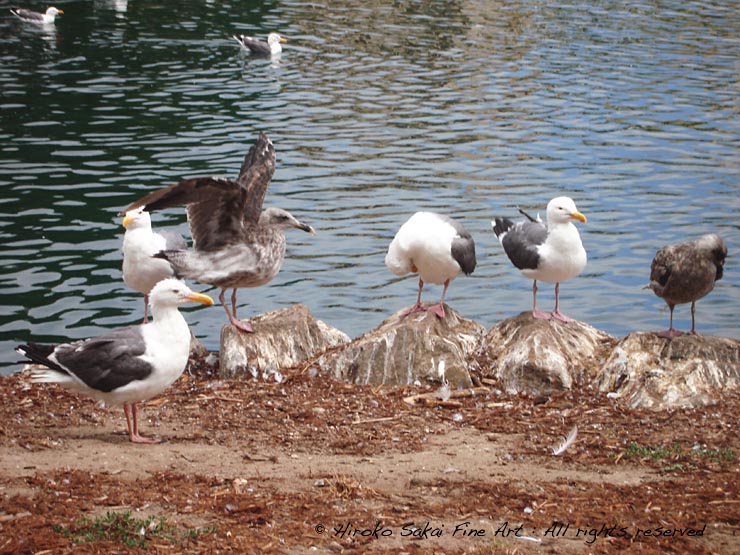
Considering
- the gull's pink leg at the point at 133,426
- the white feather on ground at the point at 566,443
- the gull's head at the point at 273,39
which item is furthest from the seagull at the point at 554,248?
the gull's head at the point at 273,39

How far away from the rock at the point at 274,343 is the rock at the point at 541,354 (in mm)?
1773

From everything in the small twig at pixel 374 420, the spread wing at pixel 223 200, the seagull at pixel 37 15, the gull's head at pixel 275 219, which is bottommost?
the small twig at pixel 374 420

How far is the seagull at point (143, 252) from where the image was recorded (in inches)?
437

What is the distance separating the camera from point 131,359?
8086 millimetres

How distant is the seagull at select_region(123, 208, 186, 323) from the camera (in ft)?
36.4

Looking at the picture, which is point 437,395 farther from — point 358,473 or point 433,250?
point 358,473

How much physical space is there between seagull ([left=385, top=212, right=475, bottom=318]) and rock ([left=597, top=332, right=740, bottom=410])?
1.78m

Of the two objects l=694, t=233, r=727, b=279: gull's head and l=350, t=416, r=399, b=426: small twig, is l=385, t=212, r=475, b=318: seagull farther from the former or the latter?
l=694, t=233, r=727, b=279: gull's head

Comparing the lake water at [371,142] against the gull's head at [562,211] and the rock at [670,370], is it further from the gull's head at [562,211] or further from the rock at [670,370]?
the rock at [670,370]

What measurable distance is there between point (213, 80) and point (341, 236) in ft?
38.1

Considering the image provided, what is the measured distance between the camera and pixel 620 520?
6508 millimetres

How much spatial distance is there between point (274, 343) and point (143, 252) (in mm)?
1832

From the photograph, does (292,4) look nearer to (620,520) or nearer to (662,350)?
(662,350)

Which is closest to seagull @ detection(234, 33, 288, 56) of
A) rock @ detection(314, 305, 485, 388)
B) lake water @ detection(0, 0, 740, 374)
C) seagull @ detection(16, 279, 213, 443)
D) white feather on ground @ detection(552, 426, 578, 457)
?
lake water @ detection(0, 0, 740, 374)
